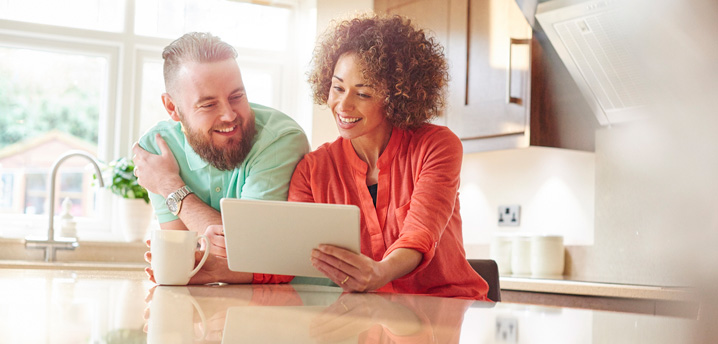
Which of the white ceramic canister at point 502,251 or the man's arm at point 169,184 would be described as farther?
the white ceramic canister at point 502,251

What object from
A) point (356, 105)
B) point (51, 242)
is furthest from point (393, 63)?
point (51, 242)

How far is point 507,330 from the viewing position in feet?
2.09

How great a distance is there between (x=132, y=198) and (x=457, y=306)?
9.63 feet

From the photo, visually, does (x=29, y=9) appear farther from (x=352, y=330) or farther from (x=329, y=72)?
(x=352, y=330)

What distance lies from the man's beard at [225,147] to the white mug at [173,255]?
0.36m

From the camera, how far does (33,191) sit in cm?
384

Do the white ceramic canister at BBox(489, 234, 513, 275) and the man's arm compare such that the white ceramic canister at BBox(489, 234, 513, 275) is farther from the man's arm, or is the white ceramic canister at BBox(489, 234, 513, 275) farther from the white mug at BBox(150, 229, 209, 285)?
the white mug at BBox(150, 229, 209, 285)

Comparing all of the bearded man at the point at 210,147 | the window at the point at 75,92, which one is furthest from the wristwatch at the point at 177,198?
the window at the point at 75,92

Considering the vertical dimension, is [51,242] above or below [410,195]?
below

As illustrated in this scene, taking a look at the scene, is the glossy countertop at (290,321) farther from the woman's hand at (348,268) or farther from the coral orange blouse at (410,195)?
the coral orange blouse at (410,195)

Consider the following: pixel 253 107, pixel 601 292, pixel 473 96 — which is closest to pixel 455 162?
pixel 253 107

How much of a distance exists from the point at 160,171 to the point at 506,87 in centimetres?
181

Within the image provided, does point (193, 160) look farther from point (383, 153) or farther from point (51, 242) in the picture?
point (51, 242)

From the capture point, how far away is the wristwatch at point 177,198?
5.11ft
